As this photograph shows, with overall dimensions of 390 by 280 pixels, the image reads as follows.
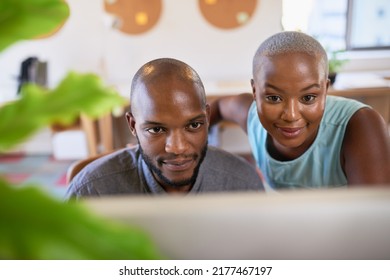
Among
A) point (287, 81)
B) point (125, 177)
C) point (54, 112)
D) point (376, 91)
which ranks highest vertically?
point (54, 112)

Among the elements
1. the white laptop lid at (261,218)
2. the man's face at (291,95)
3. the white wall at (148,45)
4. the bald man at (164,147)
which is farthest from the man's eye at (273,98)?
the white wall at (148,45)

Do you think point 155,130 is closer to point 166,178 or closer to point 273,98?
point 166,178

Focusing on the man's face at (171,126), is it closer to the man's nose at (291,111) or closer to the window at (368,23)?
the man's nose at (291,111)

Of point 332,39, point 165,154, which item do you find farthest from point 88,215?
point 332,39

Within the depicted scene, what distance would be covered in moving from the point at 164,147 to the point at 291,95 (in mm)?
255

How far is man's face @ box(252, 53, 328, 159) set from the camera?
0.75 m

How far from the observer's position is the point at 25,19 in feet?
0.70

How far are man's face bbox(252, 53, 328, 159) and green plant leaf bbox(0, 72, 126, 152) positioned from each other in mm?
587

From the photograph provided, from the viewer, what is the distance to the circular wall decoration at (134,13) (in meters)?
2.84

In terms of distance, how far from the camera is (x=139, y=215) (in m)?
0.21

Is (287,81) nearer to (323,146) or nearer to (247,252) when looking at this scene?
(323,146)

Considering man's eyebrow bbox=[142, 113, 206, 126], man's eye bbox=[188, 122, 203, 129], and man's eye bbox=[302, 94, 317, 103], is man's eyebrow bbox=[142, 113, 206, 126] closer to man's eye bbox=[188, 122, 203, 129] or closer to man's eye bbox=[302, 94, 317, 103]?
man's eye bbox=[188, 122, 203, 129]

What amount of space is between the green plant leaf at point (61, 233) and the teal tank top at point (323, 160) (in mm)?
771
